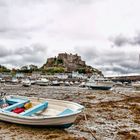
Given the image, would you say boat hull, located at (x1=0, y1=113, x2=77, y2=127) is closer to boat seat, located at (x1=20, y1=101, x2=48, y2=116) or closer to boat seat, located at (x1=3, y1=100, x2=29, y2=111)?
boat seat, located at (x1=20, y1=101, x2=48, y2=116)

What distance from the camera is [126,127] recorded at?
49.8 feet

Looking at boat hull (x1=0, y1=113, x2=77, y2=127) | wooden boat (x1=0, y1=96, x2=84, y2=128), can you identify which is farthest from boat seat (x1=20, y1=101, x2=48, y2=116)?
boat hull (x1=0, y1=113, x2=77, y2=127)

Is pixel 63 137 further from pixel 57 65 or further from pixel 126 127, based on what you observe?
pixel 57 65

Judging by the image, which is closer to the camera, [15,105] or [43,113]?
[43,113]

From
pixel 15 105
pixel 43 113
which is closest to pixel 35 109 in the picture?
pixel 43 113

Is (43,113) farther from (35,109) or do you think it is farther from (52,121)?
(52,121)

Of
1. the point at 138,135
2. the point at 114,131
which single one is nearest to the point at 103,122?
the point at 114,131

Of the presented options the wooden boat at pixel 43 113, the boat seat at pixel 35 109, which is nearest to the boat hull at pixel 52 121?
the wooden boat at pixel 43 113

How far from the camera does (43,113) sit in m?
15.1

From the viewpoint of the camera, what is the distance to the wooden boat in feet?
41.7

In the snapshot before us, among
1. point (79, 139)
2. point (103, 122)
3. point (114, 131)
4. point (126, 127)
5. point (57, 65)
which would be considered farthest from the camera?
point (57, 65)

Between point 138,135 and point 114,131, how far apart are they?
1.35m

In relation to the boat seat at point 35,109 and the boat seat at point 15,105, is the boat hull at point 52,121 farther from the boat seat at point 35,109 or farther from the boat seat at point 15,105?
the boat seat at point 15,105

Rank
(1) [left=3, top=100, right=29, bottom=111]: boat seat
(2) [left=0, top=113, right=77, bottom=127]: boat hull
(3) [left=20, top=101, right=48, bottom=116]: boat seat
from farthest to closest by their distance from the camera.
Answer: (1) [left=3, top=100, right=29, bottom=111]: boat seat, (3) [left=20, top=101, right=48, bottom=116]: boat seat, (2) [left=0, top=113, right=77, bottom=127]: boat hull
